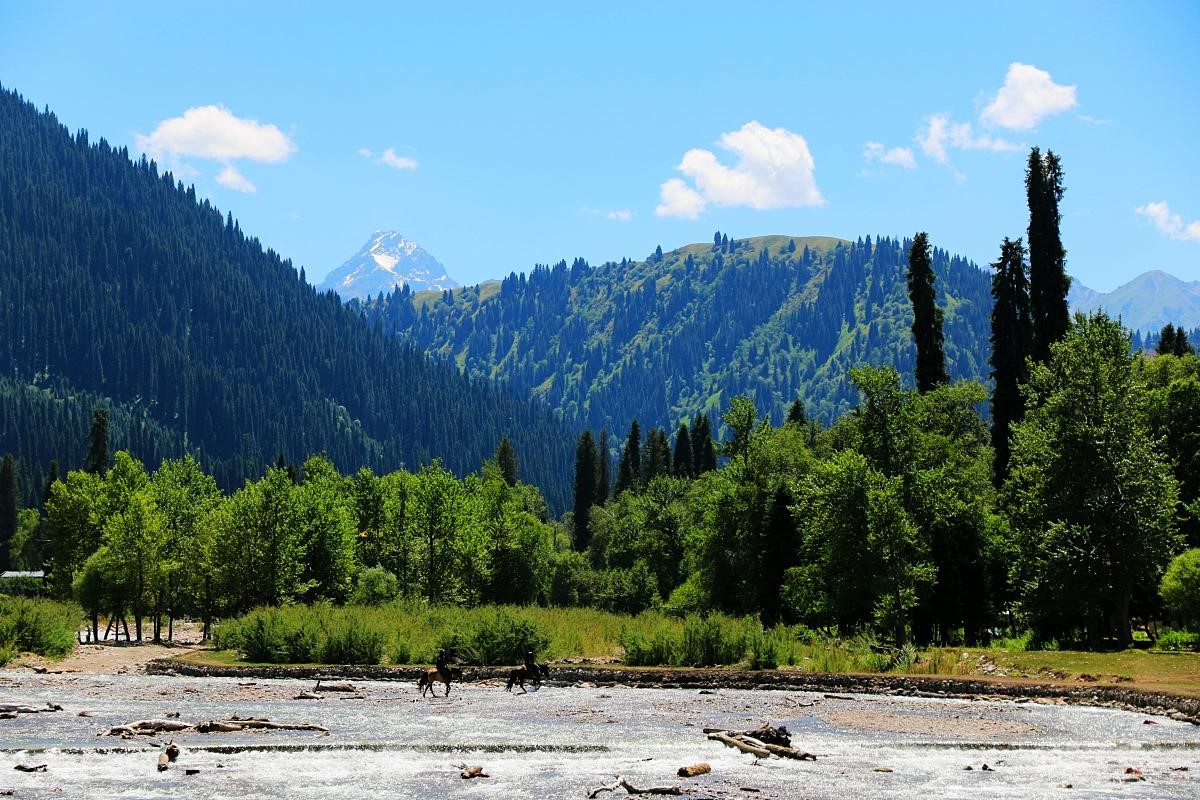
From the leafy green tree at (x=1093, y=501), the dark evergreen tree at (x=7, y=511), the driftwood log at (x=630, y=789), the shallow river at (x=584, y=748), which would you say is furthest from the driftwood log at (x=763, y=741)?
the dark evergreen tree at (x=7, y=511)

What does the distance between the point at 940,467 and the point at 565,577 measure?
215 feet

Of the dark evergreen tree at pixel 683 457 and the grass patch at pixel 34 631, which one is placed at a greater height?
the dark evergreen tree at pixel 683 457

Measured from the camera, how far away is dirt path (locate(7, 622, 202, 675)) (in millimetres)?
54969

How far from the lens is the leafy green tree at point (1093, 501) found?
4969cm

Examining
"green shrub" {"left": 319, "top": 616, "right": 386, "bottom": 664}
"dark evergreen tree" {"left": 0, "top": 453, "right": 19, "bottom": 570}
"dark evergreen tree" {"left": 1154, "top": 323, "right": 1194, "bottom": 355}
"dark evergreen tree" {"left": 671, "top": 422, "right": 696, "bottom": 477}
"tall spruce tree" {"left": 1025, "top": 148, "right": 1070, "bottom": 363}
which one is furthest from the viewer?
"dark evergreen tree" {"left": 0, "top": 453, "right": 19, "bottom": 570}

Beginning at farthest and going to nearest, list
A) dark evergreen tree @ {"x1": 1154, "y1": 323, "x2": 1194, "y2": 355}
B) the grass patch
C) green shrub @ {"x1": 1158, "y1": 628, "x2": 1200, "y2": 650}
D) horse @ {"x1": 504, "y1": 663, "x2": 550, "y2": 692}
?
dark evergreen tree @ {"x1": 1154, "y1": 323, "x2": 1194, "y2": 355}, the grass patch, green shrub @ {"x1": 1158, "y1": 628, "x2": 1200, "y2": 650}, horse @ {"x1": 504, "y1": 663, "x2": 550, "y2": 692}

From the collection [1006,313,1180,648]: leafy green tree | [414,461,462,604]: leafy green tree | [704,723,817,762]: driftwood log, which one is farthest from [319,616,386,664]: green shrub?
[414,461,462,604]: leafy green tree

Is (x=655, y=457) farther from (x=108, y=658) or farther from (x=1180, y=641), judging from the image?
(x=1180, y=641)

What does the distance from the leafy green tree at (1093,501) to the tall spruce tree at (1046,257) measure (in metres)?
21.7

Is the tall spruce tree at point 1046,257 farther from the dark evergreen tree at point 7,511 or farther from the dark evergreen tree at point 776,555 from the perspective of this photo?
the dark evergreen tree at point 7,511

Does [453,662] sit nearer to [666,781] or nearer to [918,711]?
[918,711]

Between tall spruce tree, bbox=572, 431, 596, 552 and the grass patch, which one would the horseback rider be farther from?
tall spruce tree, bbox=572, 431, 596, 552

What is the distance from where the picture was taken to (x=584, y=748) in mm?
28844

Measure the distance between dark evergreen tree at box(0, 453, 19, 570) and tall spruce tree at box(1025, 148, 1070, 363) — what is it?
172 metres
